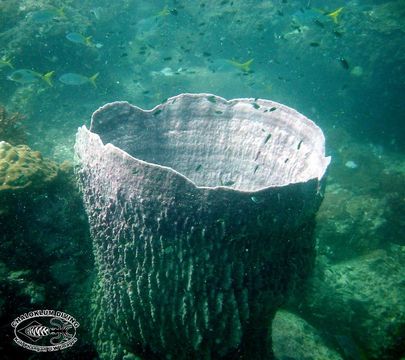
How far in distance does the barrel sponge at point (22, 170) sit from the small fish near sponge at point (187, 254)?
58cm

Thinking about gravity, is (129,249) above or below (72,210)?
above

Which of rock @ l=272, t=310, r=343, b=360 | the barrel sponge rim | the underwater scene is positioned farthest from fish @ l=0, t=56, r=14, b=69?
rock @ l=272, t=310, r=343, b=360

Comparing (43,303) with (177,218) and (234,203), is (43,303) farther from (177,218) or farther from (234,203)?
(234,203)

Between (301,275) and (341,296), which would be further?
(341,296)

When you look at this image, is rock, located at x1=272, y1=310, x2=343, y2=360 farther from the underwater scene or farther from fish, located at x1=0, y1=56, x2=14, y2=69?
fish, located at x1=0, y1=56, x2=14, y2=69

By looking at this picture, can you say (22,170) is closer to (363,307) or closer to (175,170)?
(175,170)

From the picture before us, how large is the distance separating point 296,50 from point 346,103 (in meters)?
3.15

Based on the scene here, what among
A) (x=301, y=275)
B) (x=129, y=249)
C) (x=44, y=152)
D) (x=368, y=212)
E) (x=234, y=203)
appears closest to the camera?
(x=234, y=203)

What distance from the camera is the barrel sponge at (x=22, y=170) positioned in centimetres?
344

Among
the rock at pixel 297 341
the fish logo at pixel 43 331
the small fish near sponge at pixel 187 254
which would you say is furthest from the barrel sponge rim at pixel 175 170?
the rock at pixel 297 341

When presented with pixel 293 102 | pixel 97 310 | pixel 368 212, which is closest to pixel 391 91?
pixel 293 102

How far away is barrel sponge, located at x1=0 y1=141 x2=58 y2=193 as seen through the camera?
3.44 meters

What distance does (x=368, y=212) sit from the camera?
279 inches

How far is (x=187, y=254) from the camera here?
2.65 meters
